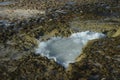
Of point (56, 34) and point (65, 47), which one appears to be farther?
point (56, 34)

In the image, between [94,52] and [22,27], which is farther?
[22,27]

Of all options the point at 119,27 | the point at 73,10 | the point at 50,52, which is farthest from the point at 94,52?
the point at 73,10

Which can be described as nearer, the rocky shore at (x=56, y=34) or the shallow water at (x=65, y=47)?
A: the rocky shore at (x=56, y=34)

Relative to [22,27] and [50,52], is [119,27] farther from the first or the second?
[22,27]

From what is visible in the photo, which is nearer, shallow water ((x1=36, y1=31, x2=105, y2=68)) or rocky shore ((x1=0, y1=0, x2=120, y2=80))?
rocky shore ((x1=0, y1=0, x2=120, y2=80))
